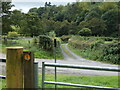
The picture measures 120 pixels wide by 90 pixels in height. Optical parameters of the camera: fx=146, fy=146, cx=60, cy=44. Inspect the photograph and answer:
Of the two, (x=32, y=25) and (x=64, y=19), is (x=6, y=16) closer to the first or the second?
(x=32, y=25)

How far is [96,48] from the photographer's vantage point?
2.05 meters

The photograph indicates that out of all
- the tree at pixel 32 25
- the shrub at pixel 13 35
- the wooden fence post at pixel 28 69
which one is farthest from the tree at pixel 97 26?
Answer: the wooden fence post at pixel 28 69

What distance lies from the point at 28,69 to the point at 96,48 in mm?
1598

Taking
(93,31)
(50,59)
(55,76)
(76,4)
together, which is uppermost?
(76,4)

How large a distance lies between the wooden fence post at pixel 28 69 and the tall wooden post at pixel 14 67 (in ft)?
0.07

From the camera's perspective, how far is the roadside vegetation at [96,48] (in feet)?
5.76

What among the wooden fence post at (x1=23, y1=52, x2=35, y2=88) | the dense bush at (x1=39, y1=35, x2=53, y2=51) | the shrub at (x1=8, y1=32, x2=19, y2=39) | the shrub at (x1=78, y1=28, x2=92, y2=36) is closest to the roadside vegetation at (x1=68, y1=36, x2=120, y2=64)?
the shrub at (x1=78, y1=28, x2=92, y2=36)

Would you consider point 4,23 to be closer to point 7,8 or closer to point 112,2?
point 7,8

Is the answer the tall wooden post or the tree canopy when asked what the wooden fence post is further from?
the tree canopy

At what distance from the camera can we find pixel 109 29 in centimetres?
158

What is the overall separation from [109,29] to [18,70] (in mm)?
1249

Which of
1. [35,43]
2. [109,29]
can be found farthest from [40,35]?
[109,29]

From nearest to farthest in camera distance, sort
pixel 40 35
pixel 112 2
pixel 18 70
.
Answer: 1. pixel 18 70
2. pixel 112 2
3. pixel 40 35

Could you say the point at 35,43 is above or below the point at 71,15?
below
